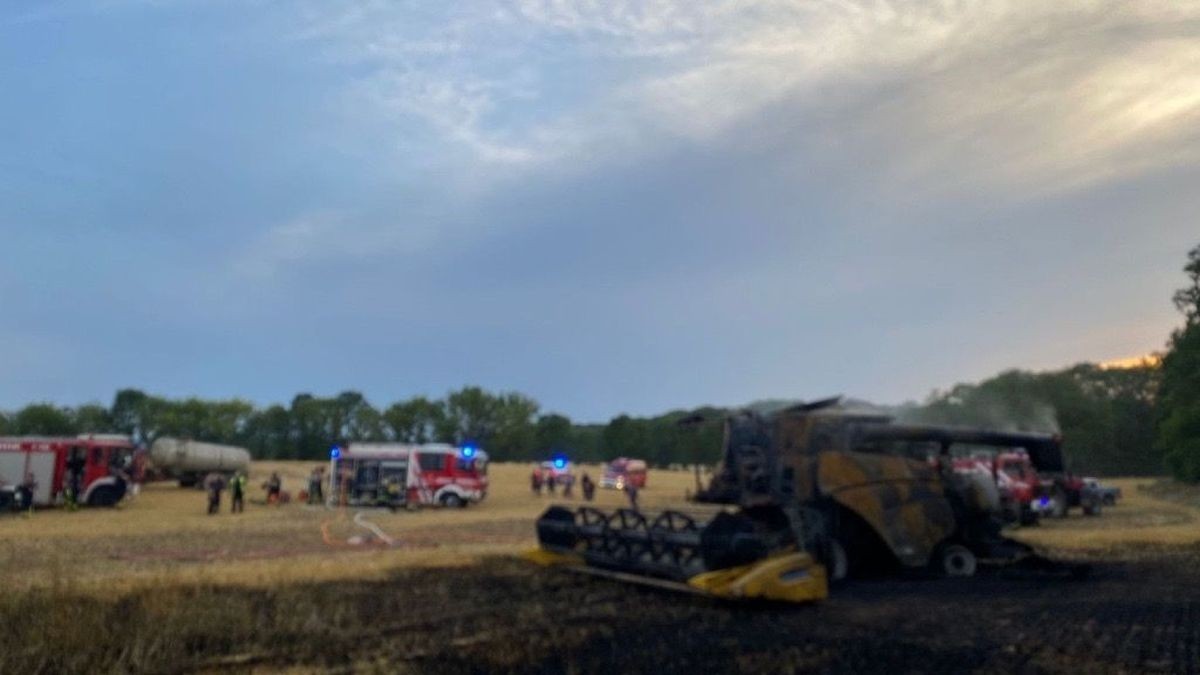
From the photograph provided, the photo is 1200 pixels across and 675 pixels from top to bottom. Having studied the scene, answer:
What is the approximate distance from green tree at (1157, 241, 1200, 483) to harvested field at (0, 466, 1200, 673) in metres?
43.7

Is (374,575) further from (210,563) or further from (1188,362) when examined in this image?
(1188,362)

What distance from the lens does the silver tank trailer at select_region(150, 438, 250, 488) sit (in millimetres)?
54594

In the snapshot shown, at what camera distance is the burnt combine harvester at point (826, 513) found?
12.7m

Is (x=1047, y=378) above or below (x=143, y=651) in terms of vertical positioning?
above

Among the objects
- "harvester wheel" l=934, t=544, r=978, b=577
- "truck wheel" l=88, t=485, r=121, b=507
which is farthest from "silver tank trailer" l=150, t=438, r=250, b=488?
"harvester wheel" l=934, t=544, r=978, b=577

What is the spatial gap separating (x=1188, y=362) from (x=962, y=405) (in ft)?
47.6

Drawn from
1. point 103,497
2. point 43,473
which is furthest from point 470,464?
point 43,473

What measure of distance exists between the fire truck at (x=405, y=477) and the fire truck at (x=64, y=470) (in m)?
8.88

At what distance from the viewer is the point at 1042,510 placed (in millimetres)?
32688

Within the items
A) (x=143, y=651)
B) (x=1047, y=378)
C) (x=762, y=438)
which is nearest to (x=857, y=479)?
(x=762, y=438)

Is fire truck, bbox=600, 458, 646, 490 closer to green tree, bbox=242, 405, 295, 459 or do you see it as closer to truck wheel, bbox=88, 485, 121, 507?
truck wheel, bbox=88, 485, 121, 507

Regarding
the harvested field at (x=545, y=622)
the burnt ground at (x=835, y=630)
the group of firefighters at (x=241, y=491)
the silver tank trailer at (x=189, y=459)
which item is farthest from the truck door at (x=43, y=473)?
the burnt ground at (x=835, y=630)

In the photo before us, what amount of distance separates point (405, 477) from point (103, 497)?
12.5m

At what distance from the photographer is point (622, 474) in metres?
58.9
